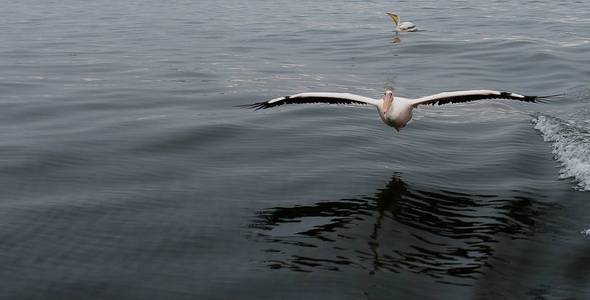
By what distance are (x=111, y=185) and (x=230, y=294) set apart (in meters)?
3.88

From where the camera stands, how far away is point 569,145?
12938 millimetres

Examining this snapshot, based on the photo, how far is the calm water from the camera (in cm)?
831

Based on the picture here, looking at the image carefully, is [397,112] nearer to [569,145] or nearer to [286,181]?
[286,181]

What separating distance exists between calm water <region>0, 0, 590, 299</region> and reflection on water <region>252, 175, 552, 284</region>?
3cm

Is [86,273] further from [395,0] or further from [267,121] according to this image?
[395,0]

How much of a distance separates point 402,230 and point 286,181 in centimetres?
241

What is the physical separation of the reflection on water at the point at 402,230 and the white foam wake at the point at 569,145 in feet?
3.39

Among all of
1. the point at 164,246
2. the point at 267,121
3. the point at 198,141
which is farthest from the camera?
the point at 267,121

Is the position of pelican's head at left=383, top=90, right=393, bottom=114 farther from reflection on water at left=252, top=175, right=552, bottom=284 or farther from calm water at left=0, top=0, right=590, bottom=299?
reflection on water at left=252, top=175, right=552, bottom=284

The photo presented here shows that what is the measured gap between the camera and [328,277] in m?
8.30

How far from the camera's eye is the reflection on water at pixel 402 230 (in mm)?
8656

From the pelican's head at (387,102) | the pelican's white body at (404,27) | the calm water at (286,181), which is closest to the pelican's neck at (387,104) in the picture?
the pelican's head at (387,102)

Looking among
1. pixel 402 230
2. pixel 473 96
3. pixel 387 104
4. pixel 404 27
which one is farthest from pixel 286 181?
pixel 404 27

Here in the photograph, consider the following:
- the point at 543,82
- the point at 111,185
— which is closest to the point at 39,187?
the point at 111,185
